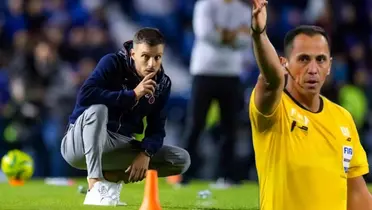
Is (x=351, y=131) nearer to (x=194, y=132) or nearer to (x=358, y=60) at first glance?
(x=194, y=132)

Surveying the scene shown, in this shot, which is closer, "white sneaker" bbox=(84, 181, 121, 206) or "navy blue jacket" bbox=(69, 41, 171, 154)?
"white sneaker" bbox=(84, 181, 121, 206)

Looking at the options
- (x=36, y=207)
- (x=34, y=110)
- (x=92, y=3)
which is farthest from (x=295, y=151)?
(x=92, y=3)

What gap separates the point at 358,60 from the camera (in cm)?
1352

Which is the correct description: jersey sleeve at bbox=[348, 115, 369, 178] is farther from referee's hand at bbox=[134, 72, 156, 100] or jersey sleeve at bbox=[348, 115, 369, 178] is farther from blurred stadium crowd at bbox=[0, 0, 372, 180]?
blurred stadium crowd at bbox=[0, 0, 372, 180]

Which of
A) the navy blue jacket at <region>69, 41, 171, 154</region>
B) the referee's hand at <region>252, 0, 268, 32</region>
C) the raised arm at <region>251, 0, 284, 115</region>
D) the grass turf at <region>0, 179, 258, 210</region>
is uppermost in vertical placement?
the referee's hand at <region>252, 0, 268, 32</region>

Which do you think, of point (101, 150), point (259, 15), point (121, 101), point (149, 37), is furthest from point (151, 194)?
point (259, 15)

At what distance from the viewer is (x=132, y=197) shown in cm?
744

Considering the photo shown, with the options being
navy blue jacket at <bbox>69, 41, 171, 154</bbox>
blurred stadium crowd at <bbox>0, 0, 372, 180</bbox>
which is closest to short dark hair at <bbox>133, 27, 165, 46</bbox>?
navy blue jacket at <bbox>69, 41, 171, 154</bbox>

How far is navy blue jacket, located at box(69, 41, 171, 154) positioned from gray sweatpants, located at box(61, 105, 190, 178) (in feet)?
0.28

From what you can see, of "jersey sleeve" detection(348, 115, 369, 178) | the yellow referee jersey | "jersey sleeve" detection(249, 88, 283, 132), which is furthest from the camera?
"jersey sleeve" detection(348, 115, 369, 178)

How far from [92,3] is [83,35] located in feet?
3.89

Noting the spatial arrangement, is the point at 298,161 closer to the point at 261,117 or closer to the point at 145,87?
the point at 261,117

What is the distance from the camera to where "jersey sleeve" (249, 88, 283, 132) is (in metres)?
4.51

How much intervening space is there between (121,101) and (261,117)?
1.90 meters
